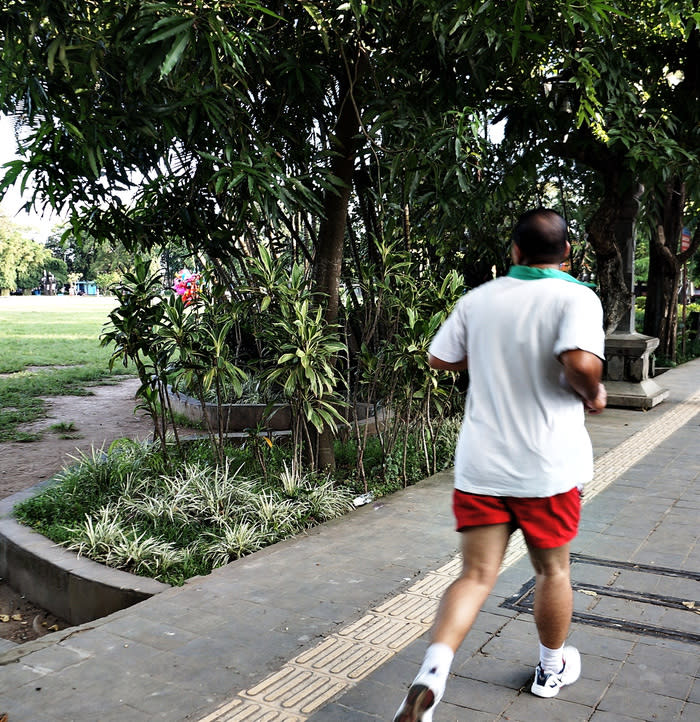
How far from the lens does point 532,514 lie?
8.83 ft

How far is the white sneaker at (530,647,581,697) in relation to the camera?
300 cm

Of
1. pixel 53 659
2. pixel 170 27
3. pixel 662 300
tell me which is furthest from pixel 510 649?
pixel 662 300

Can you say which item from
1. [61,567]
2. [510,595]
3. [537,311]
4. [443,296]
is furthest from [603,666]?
[443,296]

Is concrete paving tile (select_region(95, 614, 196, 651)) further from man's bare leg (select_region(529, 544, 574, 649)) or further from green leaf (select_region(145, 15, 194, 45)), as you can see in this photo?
green leaf (select_region(145, 15, 194, 45))

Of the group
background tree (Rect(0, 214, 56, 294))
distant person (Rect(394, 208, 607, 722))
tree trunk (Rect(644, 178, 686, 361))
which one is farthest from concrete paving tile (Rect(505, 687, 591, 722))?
background tree (Rect(0, 214, 56, 294))

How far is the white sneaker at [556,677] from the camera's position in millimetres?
3000

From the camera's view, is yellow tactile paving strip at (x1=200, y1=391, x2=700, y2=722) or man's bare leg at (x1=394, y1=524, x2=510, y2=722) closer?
man's bare leg at (x1=394, y1=524, x2=510, y2=722)

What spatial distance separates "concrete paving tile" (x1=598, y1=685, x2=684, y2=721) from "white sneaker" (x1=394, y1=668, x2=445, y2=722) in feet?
2.68

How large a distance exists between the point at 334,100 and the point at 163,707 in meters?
5.20

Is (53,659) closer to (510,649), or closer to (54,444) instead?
(510,649)

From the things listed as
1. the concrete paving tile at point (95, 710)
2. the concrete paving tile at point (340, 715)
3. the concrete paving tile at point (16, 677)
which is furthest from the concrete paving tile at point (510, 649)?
the concrete paving tile at point (16, 677)

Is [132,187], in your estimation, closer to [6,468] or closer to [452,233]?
[6,468]

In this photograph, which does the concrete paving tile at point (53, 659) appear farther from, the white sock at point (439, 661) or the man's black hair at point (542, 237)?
the man's black hair at point (542, 237)

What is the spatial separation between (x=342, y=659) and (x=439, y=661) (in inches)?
36.0
